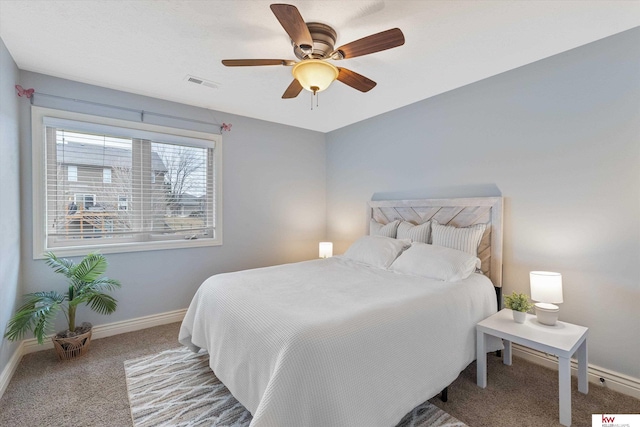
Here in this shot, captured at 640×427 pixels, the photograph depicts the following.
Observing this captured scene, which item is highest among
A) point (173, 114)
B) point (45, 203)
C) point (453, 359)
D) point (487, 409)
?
point (173, 114)

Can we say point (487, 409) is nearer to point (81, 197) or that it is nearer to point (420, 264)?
point (420, 264)

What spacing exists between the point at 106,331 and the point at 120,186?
148cm

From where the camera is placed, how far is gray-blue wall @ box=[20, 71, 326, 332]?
254cm

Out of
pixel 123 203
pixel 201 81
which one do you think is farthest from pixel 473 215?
pixel 123 203

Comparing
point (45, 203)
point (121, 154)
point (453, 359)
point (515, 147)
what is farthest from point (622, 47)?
point (45, 203)

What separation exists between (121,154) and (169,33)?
1560 millimetres

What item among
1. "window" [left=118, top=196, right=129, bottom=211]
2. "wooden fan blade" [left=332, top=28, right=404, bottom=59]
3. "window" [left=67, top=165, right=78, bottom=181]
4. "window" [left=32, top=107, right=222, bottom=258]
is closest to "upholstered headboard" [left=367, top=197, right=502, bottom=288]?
"wooden fan blade" [left=332, top=28, right=404, bottom=59]

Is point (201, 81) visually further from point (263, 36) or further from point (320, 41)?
point (320, 41)

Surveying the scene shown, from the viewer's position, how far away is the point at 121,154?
2.90m

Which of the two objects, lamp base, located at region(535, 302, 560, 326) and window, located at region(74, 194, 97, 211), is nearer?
lamp base, located at region(535, 302, 560, 326)

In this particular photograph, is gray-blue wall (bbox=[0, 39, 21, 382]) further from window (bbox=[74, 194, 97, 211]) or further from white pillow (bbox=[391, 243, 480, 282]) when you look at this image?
white pillow (bbox=[391, 243, 480, 282])

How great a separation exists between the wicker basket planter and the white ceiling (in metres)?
2.32

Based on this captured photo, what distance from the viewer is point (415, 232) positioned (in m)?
3.01

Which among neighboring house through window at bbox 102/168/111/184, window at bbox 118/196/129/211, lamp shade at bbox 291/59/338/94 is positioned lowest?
window at bbox 118/196/129/211
